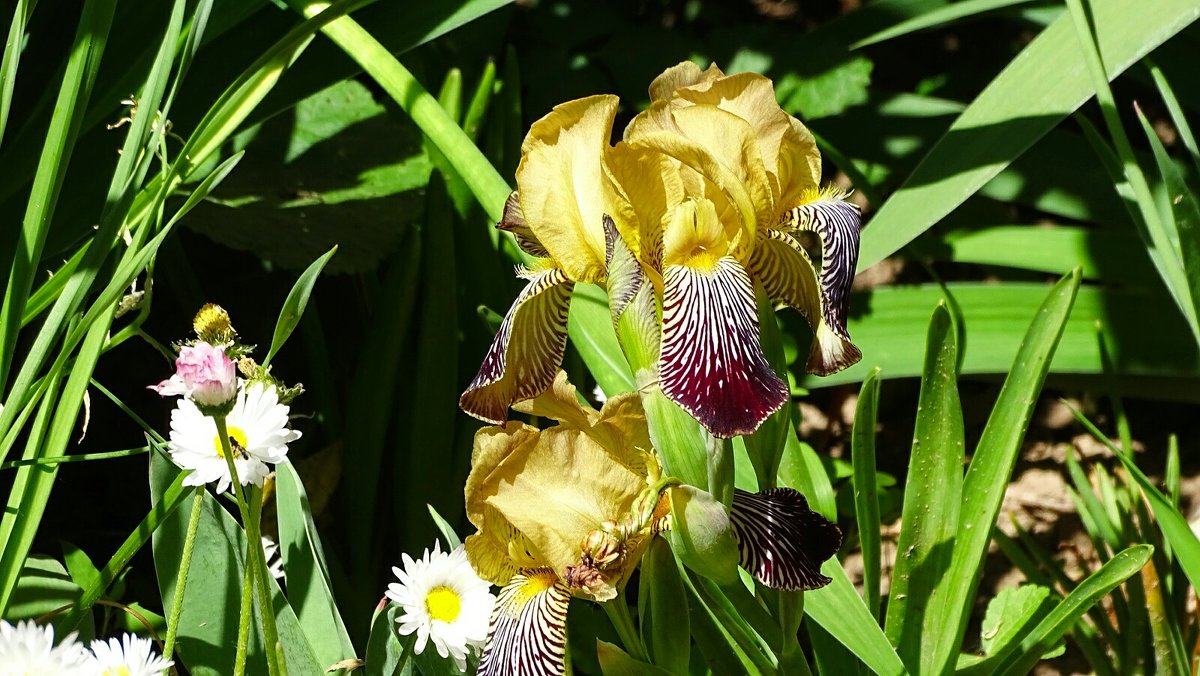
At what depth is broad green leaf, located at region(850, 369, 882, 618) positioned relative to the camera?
995mm

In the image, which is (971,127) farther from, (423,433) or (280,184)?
(280,184)

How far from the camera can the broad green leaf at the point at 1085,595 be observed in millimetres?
887

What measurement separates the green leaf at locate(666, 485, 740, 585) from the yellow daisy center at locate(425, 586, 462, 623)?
0.63ft

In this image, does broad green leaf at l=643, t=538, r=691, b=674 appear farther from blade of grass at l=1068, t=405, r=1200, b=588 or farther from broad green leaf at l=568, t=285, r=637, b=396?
blade of grass at l=1068, t=405, r=1200, b=588

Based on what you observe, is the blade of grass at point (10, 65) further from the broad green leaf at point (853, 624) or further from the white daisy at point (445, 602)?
the broad green leaf at point (853, 624)

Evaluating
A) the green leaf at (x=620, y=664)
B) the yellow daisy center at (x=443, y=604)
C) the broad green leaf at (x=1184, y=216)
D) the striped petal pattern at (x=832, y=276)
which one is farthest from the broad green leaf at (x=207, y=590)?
the broad green leaf at (x=1184, y=216)

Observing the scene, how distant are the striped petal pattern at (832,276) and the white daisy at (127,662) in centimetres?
45

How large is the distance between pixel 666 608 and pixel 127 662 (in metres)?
0.34

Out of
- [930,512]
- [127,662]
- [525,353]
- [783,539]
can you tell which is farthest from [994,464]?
[127,662]

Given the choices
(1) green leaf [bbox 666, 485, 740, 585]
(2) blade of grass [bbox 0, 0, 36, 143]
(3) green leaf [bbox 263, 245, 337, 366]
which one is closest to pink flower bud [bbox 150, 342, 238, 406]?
(3) green leaf [bbox 263, 245, 337, 366]

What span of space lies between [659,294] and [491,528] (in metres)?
0.19

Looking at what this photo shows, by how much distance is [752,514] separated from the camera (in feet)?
2.49

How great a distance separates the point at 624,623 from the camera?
0.77 meters

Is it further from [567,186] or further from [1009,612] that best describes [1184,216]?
[567,186]
